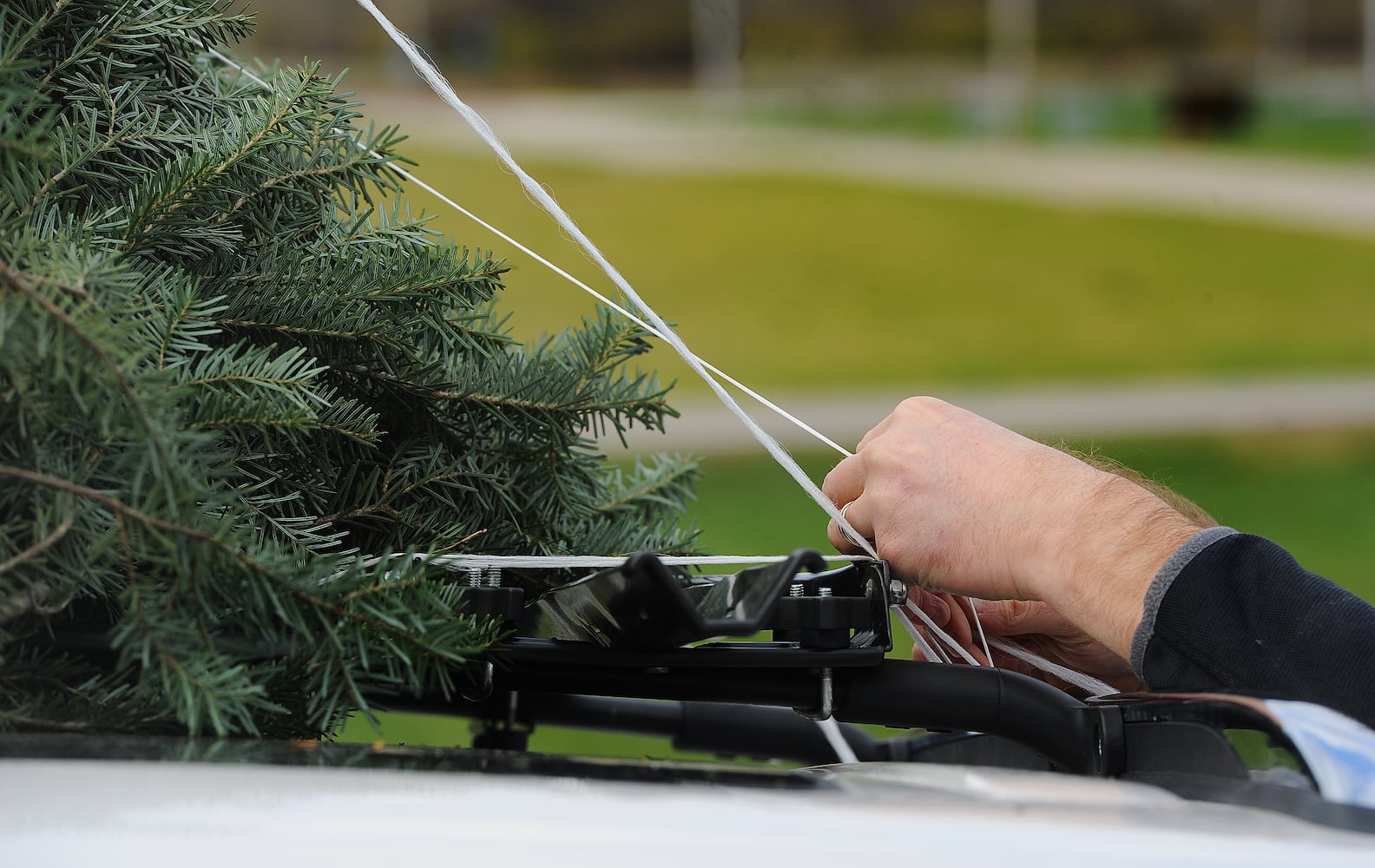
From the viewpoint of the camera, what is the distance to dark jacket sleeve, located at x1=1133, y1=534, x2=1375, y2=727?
84 centimetres

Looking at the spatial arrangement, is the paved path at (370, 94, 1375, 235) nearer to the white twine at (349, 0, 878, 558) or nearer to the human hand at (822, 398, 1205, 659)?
the white twine at (349, 0, 878, 558)

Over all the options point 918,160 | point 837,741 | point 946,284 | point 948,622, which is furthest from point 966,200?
point 948,622

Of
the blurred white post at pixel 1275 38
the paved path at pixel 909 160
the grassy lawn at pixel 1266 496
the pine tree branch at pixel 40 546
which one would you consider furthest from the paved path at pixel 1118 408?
the blurred white post at pixel 1275 38

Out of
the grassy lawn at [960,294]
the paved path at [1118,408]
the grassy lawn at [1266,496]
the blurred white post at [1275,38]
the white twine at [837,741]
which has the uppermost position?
the blurred white post at [1275,38]

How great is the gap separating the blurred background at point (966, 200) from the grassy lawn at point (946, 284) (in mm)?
42

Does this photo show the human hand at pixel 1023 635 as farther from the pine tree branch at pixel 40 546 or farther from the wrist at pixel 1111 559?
the pine tree branch at pixel 40 546

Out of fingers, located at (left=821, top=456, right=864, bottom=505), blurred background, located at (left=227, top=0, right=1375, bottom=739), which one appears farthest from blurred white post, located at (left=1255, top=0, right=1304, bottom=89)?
fingers, located at (left=821, top=456, right=864, bottom=505)

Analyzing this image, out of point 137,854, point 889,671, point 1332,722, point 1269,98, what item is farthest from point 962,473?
point 1269,98

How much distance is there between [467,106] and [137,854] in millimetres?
601

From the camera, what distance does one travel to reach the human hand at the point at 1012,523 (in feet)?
3.03

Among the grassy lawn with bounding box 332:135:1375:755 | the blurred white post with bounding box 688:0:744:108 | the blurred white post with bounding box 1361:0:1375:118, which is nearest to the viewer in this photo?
the grassy lawn with bounding box 332:135:1375:755

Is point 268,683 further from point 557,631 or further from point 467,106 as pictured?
point 467,106

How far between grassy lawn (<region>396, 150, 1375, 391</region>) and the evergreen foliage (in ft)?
24.6

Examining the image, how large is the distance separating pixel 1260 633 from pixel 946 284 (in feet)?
38.1
